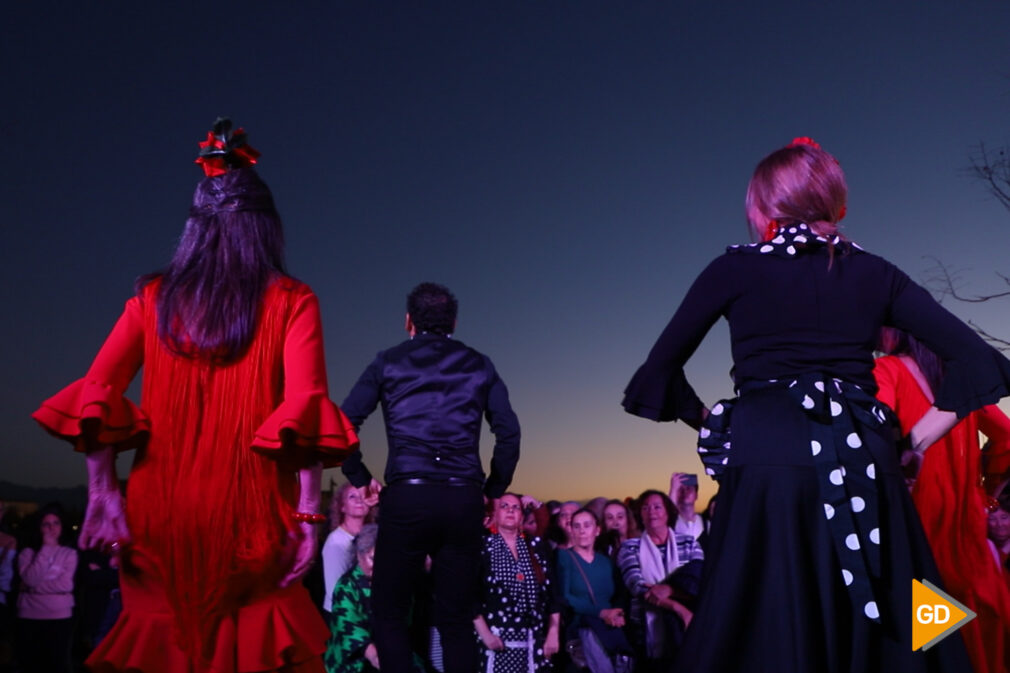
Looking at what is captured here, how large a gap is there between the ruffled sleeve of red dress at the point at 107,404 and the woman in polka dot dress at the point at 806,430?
4.41 feet

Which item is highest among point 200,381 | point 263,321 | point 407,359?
point 407,359

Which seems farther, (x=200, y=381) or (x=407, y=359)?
(x=407, y=359)

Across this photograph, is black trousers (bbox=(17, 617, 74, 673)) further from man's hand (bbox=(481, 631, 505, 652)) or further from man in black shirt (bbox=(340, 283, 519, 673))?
man in black shirt (bbox=(340, 283, 519, 673))

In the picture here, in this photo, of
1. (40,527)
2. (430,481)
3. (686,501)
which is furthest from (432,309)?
(40,527)

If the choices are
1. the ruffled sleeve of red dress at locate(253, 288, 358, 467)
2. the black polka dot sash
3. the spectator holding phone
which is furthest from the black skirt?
the spectator holding phone

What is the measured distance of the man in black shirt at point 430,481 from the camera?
14.3 feet

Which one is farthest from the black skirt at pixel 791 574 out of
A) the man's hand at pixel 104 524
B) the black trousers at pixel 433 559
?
the black trousers at pixel 433 559

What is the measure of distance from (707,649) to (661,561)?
5.53 metres

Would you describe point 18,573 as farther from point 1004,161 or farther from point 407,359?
point 1004,161

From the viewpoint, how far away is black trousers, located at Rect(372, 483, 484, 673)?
4.36 meters

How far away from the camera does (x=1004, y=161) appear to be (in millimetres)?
10375

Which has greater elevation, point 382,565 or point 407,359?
point 407,359

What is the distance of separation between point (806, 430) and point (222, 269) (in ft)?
5.36

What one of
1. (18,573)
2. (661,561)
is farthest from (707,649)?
(18,573)
